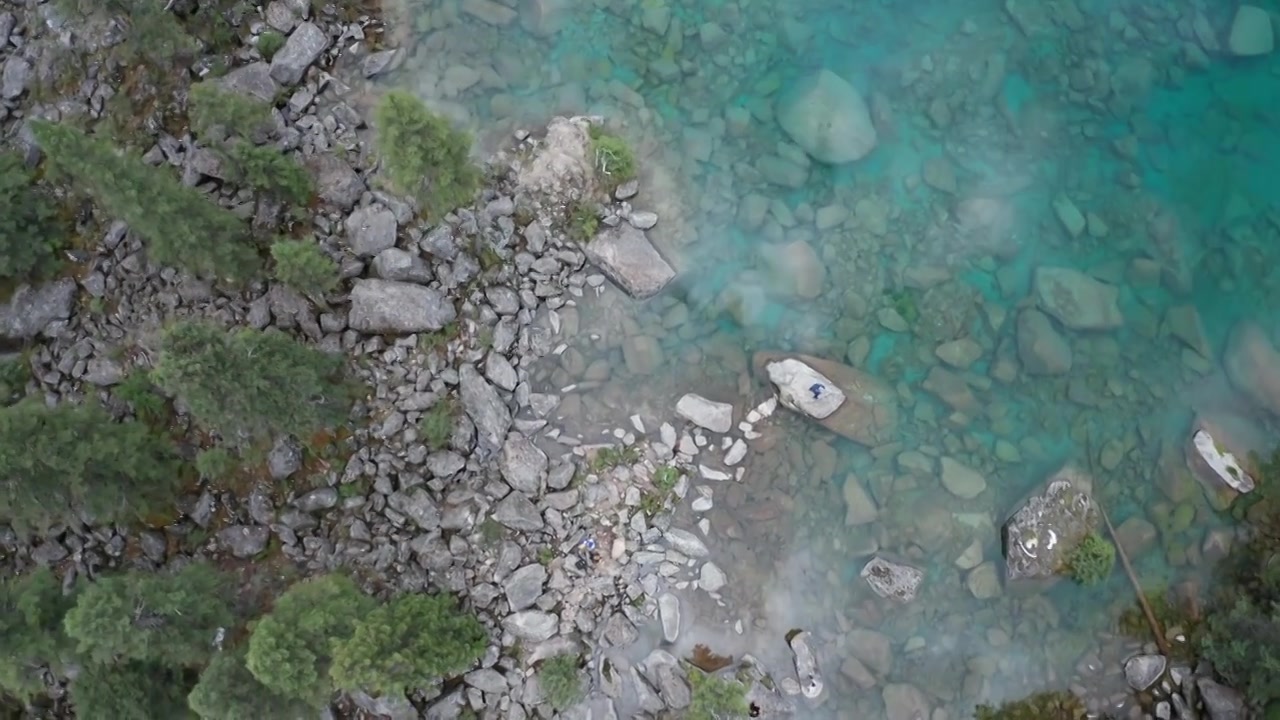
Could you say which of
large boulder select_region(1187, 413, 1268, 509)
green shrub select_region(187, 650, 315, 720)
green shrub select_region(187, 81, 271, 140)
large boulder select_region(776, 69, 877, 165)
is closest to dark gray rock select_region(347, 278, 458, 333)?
green shrub select_region(187, 81, 271, 140)

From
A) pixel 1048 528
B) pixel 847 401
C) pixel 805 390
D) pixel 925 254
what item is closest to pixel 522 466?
pixel 805 390

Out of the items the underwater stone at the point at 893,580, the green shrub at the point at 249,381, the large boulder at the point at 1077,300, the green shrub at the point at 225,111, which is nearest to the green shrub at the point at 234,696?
the green shrub at the point at 249,381

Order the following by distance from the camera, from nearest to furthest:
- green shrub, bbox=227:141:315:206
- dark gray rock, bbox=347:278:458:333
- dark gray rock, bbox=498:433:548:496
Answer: green shrub, bbox=227:141:315:206 < dark gray rock, bbox=498:433:548:496 < dark gray rock, bbox=347:278:458:333

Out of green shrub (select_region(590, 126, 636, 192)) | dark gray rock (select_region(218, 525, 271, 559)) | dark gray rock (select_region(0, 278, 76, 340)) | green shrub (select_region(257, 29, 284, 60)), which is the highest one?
green shrub (select_region(257, 29, 284, 60))

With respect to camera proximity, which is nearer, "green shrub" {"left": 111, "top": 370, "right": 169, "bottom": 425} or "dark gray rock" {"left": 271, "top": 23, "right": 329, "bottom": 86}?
"green shrub" {"left": 111, "top": 370, "right": 169, "bottom": 425}

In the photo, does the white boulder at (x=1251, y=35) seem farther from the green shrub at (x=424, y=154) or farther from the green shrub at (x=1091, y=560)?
the green shrub at (x=424, y=154)

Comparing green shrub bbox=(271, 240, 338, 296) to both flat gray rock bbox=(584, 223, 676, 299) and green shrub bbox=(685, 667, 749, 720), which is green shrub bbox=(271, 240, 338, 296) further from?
green shrub bbox=(685, 667, 749, 720)

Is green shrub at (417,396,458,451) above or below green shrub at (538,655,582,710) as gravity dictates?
above
